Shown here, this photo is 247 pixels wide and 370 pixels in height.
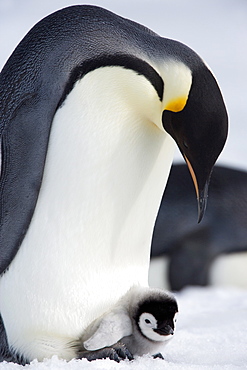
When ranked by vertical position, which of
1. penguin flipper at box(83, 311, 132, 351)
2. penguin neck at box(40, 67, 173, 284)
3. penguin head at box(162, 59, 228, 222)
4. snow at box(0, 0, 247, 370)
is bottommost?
snow at box(0, 0, 247, 370)

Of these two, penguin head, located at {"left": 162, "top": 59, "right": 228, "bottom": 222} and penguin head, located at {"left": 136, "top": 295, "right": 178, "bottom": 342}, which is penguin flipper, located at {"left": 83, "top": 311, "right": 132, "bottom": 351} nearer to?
penguin head, located at {"left": 136, "top": 295, "right": 178, "bottom": 342}

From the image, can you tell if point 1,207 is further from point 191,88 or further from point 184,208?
point 184,208

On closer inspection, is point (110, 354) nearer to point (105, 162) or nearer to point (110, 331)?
point (110, 331)

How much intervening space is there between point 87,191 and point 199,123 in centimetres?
35

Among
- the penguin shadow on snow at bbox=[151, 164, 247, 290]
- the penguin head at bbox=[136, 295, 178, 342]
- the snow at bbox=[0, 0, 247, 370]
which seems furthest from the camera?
the penguin shadow on snow at bbox=[151, 164, 247, 290]

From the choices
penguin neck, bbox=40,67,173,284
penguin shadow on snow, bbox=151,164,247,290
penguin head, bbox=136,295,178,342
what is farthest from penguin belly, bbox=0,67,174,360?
penguin shadow on snow, bbox=151,164,247,290

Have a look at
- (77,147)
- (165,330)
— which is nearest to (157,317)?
(165,330)

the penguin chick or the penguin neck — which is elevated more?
the penguin neck

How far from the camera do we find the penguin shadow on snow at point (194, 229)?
170 inches

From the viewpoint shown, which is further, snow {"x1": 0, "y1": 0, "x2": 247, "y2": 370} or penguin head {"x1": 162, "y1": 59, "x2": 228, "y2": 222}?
snow {"x1": 0, "y1": 0, "x2": 247, "y2": 370}

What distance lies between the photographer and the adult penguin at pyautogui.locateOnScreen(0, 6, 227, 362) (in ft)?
7.00

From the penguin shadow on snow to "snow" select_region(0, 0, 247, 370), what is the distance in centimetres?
12

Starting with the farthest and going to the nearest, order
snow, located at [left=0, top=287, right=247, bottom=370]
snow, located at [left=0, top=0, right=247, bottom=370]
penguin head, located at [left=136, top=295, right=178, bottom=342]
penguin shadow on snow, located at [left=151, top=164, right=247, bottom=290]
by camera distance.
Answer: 1. penguin shadow on snow, located at [left=151, top=164, right=247, bottom=290]
2. snow, located at [left=0, top=0, right=247, bottom=370]
3. penguin head, located at [left=136, top=295, right=178, bottom=342]
4. snow, located at [left=0, top=287, right=247, bottom=370]

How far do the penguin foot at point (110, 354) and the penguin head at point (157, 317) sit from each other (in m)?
0.08
